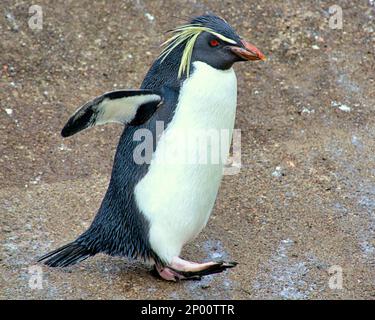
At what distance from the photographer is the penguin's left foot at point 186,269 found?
3236 mm

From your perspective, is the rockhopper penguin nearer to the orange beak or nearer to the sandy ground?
the orange beak

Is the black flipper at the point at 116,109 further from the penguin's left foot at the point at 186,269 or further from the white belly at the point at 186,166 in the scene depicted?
the penguin's left foot at the point at 186,269

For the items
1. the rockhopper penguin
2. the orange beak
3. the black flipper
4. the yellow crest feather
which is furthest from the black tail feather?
the orange beak

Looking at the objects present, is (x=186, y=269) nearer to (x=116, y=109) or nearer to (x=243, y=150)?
(x=116, y=109)

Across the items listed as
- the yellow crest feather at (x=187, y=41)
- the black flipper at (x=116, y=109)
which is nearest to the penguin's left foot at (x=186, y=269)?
the black flipper at (x=116, y=109)

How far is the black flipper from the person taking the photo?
9.91ft

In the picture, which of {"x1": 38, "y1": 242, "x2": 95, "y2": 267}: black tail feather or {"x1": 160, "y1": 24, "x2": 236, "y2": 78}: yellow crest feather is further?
{"x1": 38, "y1": 242, "x2": 95, "y2": 267}: black tail feather

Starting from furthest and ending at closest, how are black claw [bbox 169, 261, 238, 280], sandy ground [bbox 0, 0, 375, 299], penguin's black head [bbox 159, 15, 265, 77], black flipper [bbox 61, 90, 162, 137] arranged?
sandy ground [bbox 0, 0, 375, 299] → black claw [bbox 169, 261, 238, 280] → penguin's black head [bbox 159, 15, 265, 77] → black flipper [bbox 61, 90, 162, 137]

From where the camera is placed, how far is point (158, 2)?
5289 millimetres

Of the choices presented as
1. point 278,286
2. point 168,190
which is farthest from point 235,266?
point 168,190

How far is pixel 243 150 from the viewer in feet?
14.5

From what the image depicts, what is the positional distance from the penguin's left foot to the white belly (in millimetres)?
47
